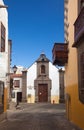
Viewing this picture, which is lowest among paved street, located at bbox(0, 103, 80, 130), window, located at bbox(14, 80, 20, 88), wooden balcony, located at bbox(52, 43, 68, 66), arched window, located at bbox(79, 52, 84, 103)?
paved street, located at bbox(0, 103, 80, 130)

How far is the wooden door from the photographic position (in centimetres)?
5492

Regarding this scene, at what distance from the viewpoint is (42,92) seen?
5534cm

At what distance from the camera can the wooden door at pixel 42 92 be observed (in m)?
54.9

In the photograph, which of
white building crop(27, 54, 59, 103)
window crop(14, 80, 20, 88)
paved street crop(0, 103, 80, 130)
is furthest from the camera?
window crop(14, 80, 20, 88)

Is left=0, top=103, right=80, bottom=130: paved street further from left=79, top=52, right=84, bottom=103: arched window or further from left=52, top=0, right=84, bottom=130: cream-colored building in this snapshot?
left=79, top=52, right=84, bottom=103: arched window

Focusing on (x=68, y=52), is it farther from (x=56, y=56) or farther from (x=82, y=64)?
(x=82, y=64)

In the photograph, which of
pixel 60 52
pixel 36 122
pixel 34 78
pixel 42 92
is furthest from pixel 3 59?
pixel 34 78

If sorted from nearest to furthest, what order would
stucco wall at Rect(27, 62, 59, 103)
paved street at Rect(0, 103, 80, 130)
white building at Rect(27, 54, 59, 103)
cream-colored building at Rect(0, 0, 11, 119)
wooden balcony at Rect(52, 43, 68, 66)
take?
1. paved street at Rect(0, 103, 80, 130)
2. cream-colored building at Rect(0, 0, 11, 119)
3. wooden balcony at Rect(52, 43, 68, 66)
4. stucco wall at Rect(27, 62, 59, 103)
5. white building at Rect(27, 54, 59, 103)

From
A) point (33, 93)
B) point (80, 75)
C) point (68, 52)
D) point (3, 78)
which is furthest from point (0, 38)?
point (33, 93)

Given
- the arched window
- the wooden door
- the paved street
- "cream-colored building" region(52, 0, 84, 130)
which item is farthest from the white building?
the arched window

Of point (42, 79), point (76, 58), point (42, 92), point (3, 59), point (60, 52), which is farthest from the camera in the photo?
point (42, 79)

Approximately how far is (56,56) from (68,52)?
2.75ft

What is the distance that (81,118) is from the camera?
17312 millimetres

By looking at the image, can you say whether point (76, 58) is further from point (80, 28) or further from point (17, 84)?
point (17, 84)
